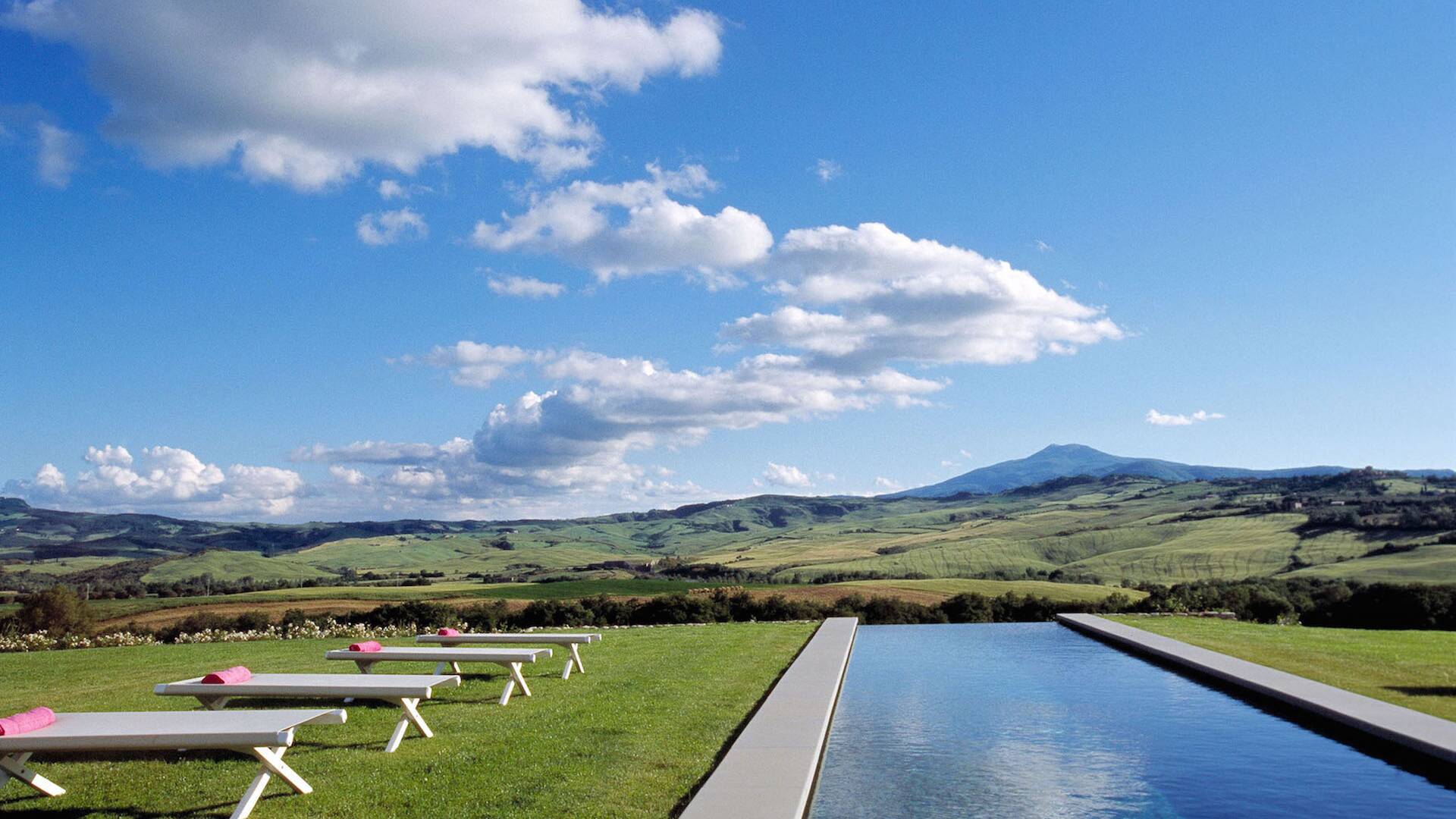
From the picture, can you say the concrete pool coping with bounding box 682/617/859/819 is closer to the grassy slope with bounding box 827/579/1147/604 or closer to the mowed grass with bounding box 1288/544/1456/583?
the grassy slope with bounding box 827/579/1147/604

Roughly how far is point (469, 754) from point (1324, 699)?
29.9ft

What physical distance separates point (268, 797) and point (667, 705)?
463 centimetres

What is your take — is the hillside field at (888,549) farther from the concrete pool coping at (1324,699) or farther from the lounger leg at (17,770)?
the lounger leg at (17,770)

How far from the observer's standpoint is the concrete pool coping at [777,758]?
6.18 m

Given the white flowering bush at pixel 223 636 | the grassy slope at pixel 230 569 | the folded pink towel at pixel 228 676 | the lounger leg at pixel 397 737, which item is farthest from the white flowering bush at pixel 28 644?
the grassy slope at pixel 230 569

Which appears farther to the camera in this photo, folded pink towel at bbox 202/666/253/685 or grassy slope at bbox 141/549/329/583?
grassy slope at bbox 141/549/329/583

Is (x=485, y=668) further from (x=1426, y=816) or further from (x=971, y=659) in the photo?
(x=1426, y=816)

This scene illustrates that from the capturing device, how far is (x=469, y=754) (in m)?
A: 8.05

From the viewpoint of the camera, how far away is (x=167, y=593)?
4788 centimetres

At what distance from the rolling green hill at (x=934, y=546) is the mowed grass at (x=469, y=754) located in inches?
2161

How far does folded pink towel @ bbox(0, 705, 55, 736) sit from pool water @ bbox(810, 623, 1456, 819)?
5482mm

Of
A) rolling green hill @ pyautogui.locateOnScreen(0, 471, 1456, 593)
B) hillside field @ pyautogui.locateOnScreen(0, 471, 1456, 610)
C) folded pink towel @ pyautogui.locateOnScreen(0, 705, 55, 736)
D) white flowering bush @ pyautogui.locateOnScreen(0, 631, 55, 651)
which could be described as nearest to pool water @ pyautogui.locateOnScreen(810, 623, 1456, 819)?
folded pink towel @ pyautogui.locateOnScreen(0, 705, 55, 736)

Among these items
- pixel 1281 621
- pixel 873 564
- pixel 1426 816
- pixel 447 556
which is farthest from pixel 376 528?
pixel 1426 816

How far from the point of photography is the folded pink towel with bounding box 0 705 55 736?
Result: 612 centimetres
